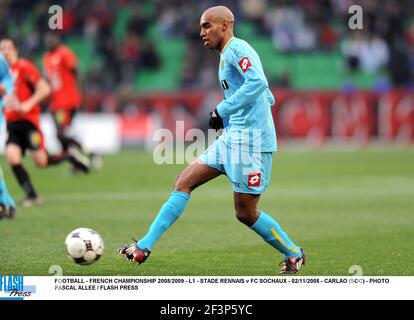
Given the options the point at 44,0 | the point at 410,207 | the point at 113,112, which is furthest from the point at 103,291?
the point at 44,0

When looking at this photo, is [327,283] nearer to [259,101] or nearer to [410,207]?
[259,101]

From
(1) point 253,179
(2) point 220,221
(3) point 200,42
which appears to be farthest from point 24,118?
(3) point 200,42

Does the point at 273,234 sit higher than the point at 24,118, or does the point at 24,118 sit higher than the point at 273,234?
the point at 24,118

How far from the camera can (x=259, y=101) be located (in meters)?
8.38

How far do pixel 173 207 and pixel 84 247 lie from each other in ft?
2.73

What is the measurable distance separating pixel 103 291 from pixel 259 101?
7.01ft

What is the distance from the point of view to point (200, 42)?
29.6 meters

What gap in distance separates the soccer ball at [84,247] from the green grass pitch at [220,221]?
13 centimetres

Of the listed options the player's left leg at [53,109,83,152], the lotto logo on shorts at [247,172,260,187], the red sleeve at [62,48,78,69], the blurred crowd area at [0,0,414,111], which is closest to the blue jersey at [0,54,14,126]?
the lotto logo on shorts at [247,172,260,187]

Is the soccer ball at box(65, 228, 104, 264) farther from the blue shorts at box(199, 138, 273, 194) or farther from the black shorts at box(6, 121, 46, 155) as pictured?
the black shorts at box(6, 121, 46, 155)

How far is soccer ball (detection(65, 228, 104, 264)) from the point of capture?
8.33 m

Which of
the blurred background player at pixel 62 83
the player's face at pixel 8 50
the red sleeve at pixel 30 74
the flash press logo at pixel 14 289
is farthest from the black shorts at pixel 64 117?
the flash press logo at pixel 14 289

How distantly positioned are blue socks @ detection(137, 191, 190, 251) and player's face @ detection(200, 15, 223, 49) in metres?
1.33

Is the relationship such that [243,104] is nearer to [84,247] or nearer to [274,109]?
[84,247]
